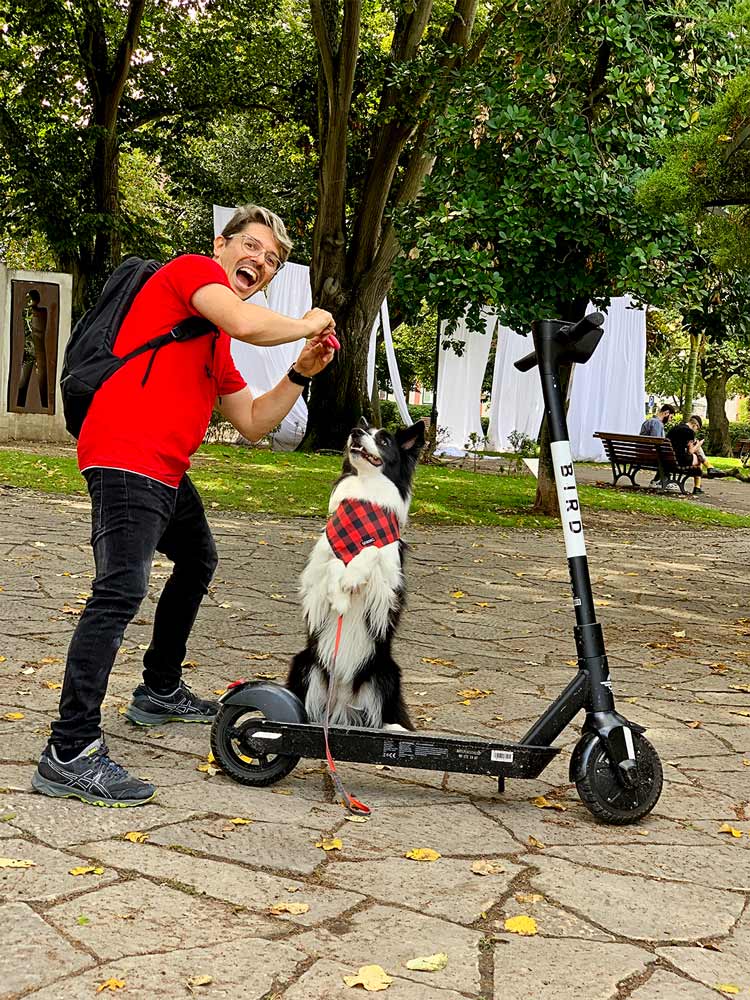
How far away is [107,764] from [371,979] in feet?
4.88

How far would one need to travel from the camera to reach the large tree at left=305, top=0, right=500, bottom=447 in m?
16.6

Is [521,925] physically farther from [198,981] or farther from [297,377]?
[297,377]

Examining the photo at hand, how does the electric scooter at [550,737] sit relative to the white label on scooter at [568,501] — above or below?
below

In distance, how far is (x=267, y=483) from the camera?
14648 mm

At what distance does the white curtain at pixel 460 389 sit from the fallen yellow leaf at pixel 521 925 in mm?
21086

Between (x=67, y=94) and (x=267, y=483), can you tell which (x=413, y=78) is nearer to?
(x=267, y=483)

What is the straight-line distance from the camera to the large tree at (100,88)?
21375mm

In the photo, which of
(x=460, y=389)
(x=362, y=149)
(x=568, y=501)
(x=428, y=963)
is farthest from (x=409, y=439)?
(x=460, y=389)

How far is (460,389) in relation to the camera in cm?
2475

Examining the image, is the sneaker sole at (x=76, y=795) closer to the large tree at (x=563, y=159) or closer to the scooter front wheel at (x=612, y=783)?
the scooter front wheel at (x=612, y=783)

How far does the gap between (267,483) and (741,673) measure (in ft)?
29.6

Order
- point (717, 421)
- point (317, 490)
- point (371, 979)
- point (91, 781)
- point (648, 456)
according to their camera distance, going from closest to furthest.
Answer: point (371, 979) → point (91, 781) → point (317, 490) → point (648, 456) → point (717, 421)

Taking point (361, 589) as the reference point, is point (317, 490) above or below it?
below

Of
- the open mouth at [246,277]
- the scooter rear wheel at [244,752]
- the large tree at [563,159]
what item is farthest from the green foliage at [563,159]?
the scooter rear wheel at [244,752]
